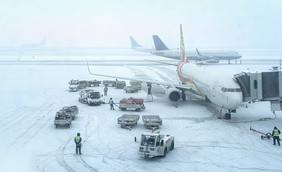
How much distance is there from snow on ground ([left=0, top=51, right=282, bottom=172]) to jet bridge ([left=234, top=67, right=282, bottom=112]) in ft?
7.03

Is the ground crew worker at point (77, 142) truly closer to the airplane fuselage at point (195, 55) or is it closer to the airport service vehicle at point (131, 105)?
the airport service vehicle at point (131, 105)

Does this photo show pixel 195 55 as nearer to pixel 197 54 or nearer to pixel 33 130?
pixel 197 54

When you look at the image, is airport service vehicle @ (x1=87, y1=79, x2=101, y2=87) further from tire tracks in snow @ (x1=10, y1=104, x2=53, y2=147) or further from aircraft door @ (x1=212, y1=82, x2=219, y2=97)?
aircraft door @ (x1=212, y1=82, x2=219, y2=97)

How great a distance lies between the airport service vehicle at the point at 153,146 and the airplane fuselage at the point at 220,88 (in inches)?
379

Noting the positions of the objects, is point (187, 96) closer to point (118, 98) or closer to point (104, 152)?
point (118, 98)

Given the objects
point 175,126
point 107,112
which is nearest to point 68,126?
point 107,112

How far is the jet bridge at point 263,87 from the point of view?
2692 centimetres

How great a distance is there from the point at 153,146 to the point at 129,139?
4419mm

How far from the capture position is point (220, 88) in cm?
2792

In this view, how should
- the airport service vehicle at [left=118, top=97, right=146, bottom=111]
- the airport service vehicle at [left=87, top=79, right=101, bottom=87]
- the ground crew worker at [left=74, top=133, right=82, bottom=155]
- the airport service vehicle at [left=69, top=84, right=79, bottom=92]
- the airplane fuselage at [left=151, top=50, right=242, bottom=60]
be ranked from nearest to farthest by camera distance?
the ground crew worker at [left=74, top=133, right=82, bottom=155] → the airport service vehicle at [left=118, top=97, right=146, bottom=111] → the airport service vehicle at [left=69, top=84, right=79, bottom=92] → the airport service vehicle at [left=87, top=79, right=101, bottom=87] → the airplane fuselage at [left=151, top=50, right=242, bottom=60]

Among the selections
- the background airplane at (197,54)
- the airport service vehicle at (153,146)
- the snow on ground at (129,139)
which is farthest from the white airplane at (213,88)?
the background airplane at (197,54)

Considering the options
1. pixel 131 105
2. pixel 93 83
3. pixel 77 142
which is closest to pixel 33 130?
pixel 77 142

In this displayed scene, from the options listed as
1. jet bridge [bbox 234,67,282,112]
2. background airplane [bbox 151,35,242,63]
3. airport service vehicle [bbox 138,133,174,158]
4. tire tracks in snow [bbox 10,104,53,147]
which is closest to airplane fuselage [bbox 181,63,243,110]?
jet bridge [bbox 234,67,282,112]

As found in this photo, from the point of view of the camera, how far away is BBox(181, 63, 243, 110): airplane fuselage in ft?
86.0
